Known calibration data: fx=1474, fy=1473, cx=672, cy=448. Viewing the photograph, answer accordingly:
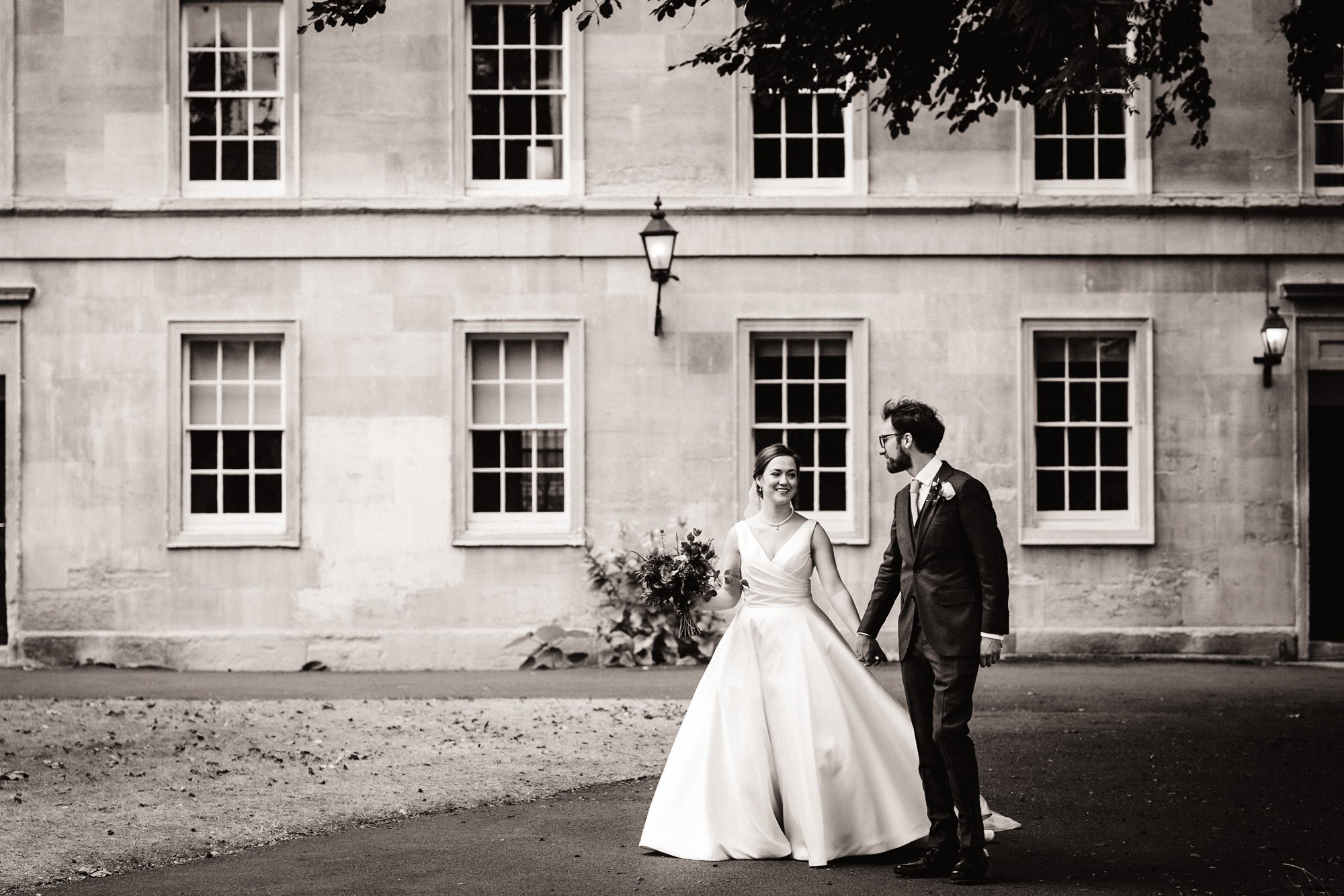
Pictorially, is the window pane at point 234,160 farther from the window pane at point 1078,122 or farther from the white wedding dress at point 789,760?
the white wedding dress at point 789,760

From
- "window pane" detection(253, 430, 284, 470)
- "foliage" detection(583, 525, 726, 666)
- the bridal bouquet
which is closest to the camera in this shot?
the bridal bouquet

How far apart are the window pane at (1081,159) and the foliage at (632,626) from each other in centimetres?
616

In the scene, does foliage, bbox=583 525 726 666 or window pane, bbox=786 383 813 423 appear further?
window pane, bbox=786 383 813 423

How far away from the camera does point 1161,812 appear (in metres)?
8.11

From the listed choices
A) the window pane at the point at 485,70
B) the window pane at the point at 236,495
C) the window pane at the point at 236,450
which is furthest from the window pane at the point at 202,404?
the window pane at the point at 485,70

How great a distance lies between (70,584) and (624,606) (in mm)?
5820

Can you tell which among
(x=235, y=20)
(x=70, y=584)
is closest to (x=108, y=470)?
(x=70, y=584)

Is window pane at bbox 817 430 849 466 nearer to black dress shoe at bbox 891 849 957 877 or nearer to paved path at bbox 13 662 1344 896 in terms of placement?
paved path at bbox 13 662 1344 896

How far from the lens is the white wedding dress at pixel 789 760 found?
6984mm

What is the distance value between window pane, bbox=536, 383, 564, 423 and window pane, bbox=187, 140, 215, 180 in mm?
4225

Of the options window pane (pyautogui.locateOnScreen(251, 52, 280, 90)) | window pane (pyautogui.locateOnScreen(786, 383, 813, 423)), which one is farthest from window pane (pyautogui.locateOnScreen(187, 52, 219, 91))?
window pane (pyautogui.locateOnScreen(786, 383, 813, 423))

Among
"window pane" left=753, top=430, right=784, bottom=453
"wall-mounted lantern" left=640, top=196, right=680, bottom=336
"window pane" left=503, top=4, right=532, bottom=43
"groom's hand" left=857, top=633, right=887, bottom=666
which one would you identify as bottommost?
"groom's hand" left=857, top=633, right=887, bottom=666

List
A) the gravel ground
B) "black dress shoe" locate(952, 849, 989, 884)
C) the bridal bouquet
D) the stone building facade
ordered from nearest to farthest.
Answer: "black dress shoe" locate(952, 849, 989, 884) → the gravel ground → the bridal bouquet → the stone building facade

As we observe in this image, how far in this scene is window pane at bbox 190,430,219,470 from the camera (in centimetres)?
1576
